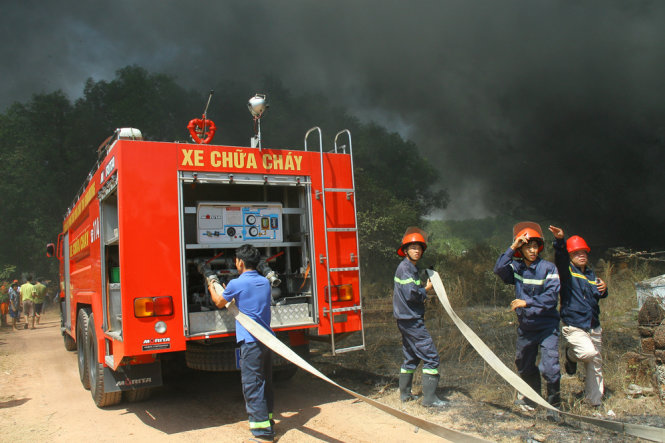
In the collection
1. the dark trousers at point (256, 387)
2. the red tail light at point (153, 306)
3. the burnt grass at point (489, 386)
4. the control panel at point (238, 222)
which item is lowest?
the burnt grass at point (489, 386)

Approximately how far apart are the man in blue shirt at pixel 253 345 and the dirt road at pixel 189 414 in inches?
12.4

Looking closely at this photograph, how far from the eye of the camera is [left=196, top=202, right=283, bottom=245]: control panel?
4.91 metres

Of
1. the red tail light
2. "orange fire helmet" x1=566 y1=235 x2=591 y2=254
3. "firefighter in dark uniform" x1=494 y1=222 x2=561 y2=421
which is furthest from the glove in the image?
"orange fire helmet" x1=566 y1=235 x2=591 y2=254

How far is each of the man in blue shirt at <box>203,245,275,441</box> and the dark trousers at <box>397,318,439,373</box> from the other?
4.43 feet

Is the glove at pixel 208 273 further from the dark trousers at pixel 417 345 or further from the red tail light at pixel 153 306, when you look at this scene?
the dark trousers at pixel 417 345

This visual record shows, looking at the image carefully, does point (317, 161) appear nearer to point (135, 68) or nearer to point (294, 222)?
point (294, 222)

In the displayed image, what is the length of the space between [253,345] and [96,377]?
2.22 m

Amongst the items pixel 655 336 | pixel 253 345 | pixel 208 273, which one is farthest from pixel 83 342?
pixel 655 336

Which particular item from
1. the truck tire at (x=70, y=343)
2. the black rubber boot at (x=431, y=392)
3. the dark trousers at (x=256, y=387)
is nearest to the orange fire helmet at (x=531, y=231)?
the black rubber boot at (x=431, y=392)

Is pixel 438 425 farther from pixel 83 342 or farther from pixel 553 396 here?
pixel 83 342

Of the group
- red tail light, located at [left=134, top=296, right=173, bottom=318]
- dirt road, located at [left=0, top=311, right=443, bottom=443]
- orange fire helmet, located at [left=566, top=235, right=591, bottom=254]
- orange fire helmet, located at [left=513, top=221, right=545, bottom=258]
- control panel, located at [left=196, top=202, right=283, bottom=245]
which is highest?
control panel, located at [left=196, top=202, right=283, bottom=245]

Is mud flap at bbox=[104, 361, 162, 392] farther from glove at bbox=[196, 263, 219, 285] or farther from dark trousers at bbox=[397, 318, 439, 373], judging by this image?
dark trousers at bbox=[397, 318, 439, 373]

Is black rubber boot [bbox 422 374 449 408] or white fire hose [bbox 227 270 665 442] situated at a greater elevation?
white fire hose [bbox 227 270 665 442]

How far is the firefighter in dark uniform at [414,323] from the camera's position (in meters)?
4.56
